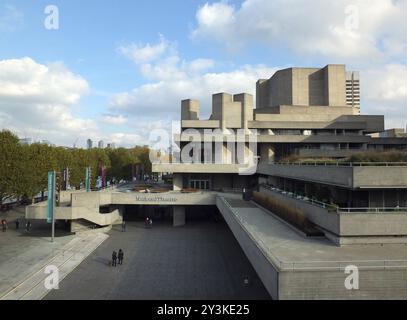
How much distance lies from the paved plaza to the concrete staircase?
0.65 m

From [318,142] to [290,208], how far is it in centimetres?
3829

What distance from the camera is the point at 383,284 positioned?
1462cm

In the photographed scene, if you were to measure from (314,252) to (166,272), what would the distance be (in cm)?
A: 1184

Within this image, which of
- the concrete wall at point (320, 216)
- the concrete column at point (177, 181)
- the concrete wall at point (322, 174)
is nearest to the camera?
the concrete wall at point (320, 216)

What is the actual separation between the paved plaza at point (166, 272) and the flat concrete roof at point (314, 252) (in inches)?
133

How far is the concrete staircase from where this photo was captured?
20969 mm

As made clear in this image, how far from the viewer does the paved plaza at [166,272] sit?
70.0ft

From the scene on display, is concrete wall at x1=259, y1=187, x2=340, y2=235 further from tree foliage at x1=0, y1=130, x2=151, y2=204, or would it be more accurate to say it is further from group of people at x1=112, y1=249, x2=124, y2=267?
tree foliage at x1=0, y1=130, x2=151, y2=204

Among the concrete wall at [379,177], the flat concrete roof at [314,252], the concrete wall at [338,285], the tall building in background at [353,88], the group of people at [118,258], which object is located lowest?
the group of people at [118,258]

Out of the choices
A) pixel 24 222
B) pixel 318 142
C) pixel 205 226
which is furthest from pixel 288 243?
pixel 318 142

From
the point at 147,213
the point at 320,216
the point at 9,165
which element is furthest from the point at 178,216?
the point at 320,216

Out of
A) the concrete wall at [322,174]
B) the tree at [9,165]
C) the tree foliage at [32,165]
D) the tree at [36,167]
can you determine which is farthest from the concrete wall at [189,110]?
the concrete wall at [322,174]

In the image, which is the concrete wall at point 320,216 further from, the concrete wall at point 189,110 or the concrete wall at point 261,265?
the concrete wall at point 189,110

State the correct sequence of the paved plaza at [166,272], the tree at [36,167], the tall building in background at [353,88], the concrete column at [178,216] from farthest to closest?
the tall building in background at [353,88]
the tree at [36,167]
the concrete column at [178,216]
the paved plaza at [166,272]
